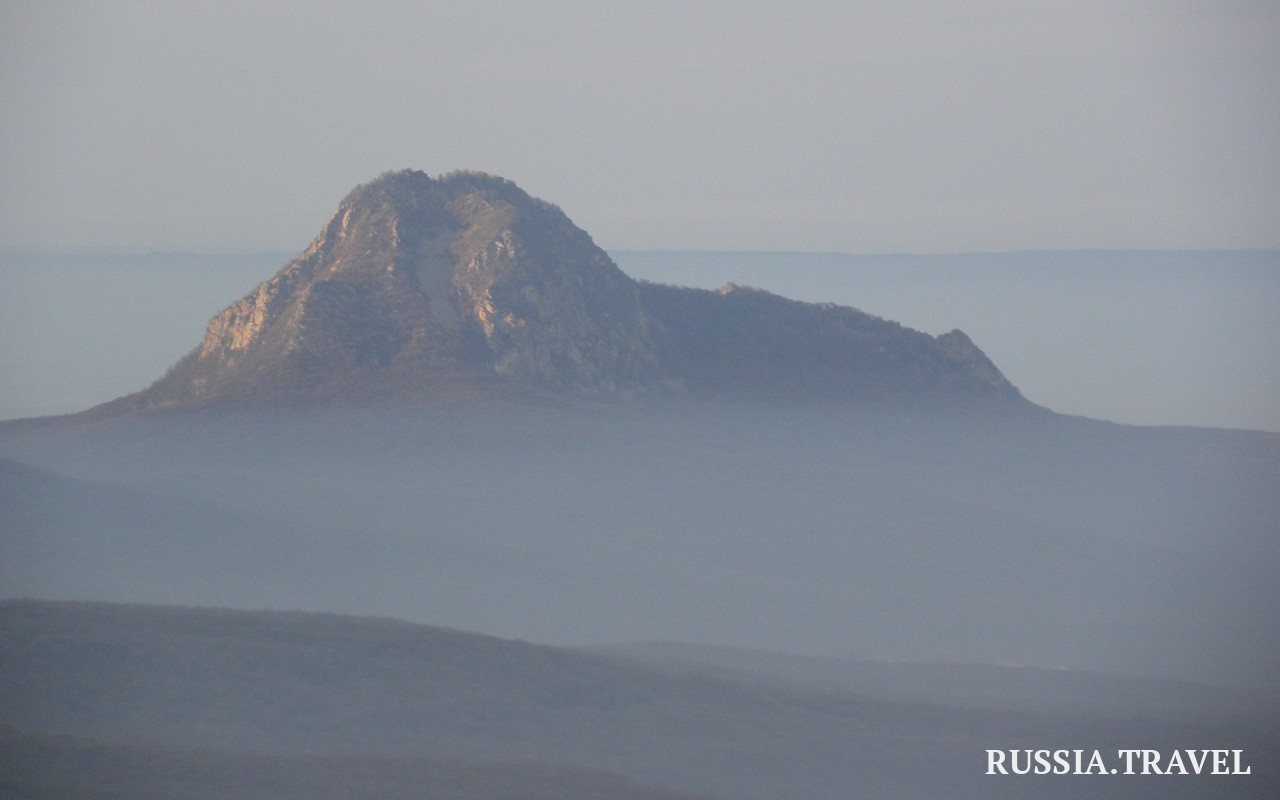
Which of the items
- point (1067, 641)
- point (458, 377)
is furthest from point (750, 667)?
point (458, 377)

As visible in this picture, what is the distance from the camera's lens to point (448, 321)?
161 meters

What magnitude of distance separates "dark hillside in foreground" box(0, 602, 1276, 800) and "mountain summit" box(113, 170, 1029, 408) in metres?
85.2

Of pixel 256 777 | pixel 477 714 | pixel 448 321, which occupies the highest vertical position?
pixel 448 321

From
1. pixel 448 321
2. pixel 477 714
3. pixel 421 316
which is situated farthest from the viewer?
pixel 448 321

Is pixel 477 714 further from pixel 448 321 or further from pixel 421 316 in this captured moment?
pixel 448 321

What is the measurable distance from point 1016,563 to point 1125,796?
269 feet

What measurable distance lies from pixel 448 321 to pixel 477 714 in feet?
325

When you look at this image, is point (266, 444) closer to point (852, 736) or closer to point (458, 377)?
point (458, 377)

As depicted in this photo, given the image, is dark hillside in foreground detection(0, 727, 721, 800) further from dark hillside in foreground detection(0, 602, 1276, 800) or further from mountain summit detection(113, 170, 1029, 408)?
mountain summit detection(113, 170, 1029, 408)

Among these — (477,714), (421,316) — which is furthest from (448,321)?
(477,714)

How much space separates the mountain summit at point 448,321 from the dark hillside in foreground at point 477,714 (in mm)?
85215

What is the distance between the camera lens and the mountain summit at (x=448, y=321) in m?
158

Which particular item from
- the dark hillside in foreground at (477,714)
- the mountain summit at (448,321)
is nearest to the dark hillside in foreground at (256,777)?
the dark hillside in foreground at (477,714)

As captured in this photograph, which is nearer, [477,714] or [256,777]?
[256,777]
